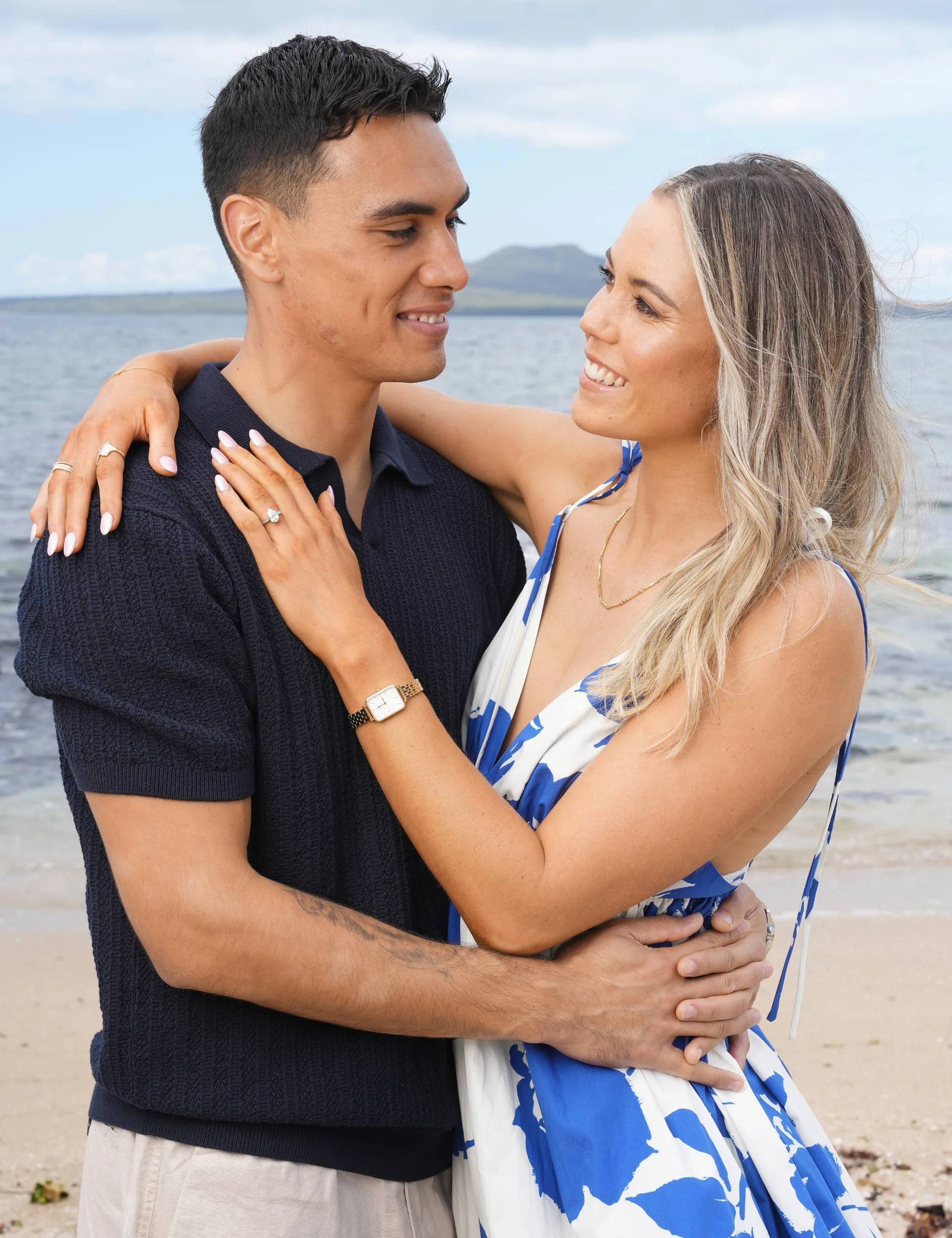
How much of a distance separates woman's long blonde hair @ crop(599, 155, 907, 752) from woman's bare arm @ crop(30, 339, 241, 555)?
0.88 m

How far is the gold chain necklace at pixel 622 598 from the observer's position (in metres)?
2.52

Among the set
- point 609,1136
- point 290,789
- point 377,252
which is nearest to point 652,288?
point 377,252

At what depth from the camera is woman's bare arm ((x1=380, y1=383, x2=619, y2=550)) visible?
9.48 feet

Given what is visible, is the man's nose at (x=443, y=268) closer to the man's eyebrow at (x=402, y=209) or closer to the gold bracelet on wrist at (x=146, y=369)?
the man's eyebrow at (x=402, y=209)

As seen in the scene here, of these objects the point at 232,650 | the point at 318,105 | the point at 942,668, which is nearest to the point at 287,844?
the point at 232,650

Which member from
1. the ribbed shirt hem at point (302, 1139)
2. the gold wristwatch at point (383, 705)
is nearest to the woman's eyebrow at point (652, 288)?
the gold wristwatch at point (383, 705)

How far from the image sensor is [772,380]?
2.33 m

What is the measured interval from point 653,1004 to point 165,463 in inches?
48.1

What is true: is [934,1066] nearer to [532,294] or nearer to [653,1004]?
[653,1004]

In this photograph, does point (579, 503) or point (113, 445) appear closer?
point (113, 445)

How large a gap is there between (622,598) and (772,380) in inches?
20.3

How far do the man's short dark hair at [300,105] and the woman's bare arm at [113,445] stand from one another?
390 mm

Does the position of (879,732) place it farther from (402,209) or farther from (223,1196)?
(223,1196)

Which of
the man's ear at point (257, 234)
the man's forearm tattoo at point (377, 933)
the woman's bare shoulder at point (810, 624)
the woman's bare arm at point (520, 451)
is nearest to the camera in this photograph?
the man's forearm tattoo at point (377, 933)
